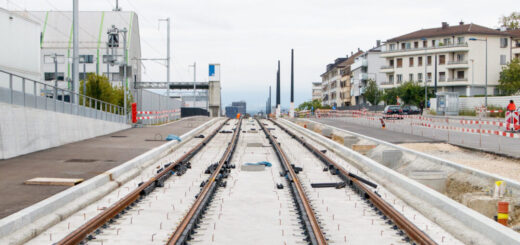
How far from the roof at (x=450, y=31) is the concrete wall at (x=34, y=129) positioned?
249ft

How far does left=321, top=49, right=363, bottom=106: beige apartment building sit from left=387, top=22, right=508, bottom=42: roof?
26861mm

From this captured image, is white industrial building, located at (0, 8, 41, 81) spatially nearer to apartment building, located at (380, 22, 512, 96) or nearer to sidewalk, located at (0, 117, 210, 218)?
sidewalk, located at (0, 117, 210, 218)

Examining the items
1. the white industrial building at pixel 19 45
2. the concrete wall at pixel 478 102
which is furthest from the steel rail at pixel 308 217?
the concrete wall at pixel 478 102

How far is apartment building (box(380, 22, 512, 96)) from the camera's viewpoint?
8225 centimetres

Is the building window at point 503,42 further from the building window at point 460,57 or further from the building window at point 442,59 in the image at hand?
the building window at point 442,59

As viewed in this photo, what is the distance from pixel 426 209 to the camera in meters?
8.70

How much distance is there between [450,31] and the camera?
87250 mm

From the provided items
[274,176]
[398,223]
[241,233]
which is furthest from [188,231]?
[274,176]

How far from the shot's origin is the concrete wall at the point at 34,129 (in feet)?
47.5

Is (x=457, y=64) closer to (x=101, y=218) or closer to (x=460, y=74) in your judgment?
(x=460, y=74)

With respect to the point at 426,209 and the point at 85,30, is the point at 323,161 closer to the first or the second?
the point at 426,209

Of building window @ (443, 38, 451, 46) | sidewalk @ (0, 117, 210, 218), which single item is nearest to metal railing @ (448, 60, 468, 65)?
building window @ (443, 38, 451, 46)

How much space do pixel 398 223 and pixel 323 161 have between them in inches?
341

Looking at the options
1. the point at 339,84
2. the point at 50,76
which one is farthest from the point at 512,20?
the point at 50,76
